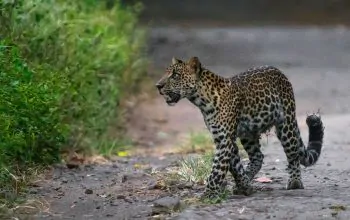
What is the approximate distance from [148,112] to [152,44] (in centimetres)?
644

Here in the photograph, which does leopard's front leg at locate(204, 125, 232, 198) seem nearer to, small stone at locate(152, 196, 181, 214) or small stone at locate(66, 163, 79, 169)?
small stone at locate(152, 196, 181, 214)

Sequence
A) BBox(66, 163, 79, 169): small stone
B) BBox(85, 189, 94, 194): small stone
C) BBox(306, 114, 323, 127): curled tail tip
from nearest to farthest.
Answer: BBox(306, 114, 323, 127): curled tail tip, BBox(85, 189, 94, 194): small stone, BBox(66, 163, 79, 169): small stone

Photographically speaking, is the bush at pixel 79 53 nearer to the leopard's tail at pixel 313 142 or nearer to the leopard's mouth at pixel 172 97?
the leopard's mouth at pixel 172 97

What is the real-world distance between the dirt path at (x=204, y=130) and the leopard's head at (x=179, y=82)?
2.70 ft

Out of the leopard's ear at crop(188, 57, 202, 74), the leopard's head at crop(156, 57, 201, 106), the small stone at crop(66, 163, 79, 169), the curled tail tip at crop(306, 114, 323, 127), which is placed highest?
the leopard's ear at crop(188, 57, 202, 74)

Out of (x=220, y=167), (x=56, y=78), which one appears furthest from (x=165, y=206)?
(x=56, y=78)

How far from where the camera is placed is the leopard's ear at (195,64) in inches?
322

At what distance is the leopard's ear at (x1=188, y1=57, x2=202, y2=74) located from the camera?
26.9 ft

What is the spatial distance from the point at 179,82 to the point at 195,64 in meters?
0.19

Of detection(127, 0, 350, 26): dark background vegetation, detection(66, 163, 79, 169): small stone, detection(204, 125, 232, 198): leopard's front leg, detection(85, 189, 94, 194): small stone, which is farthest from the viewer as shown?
detection(127, 0, 350, 26): dark background vegetation

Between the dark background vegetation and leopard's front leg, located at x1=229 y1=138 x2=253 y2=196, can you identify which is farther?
the dark background vegetation

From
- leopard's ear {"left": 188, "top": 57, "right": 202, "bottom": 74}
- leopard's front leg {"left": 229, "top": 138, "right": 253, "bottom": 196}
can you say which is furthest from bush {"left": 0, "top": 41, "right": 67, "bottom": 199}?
leopard's front leg {"left": 229, "top": 138, "right": 253, "bottom": 196}

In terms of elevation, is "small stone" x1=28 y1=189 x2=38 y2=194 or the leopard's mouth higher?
the leopard's mouth

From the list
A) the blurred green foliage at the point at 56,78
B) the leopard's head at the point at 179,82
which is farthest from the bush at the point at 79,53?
the leopard's head at the point at 179,82
